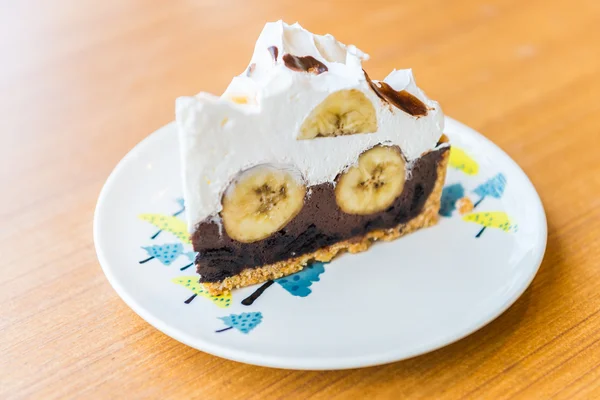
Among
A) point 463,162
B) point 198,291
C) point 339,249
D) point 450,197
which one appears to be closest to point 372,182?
point 339,249

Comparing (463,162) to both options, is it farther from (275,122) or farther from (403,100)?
(275,122)

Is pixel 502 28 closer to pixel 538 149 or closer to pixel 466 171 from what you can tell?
pixel 538 149

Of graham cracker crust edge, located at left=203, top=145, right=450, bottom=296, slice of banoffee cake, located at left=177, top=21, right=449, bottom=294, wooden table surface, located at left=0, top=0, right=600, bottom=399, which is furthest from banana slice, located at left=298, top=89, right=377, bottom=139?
wooden table surface, located at left=0, top=0, right=600, bottom=399

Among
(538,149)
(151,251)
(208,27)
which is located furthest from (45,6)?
(538,149)

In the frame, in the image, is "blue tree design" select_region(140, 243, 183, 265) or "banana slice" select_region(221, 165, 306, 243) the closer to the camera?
"banana slice" select_region(221, 165, 306, 243)

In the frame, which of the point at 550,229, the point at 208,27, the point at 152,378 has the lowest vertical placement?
the point at 550,229

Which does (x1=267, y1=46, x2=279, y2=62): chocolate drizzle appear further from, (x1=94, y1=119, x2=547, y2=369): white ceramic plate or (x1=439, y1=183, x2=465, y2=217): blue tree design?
(x1=439, y1=183, x2=465, y2=217): blue tree design
